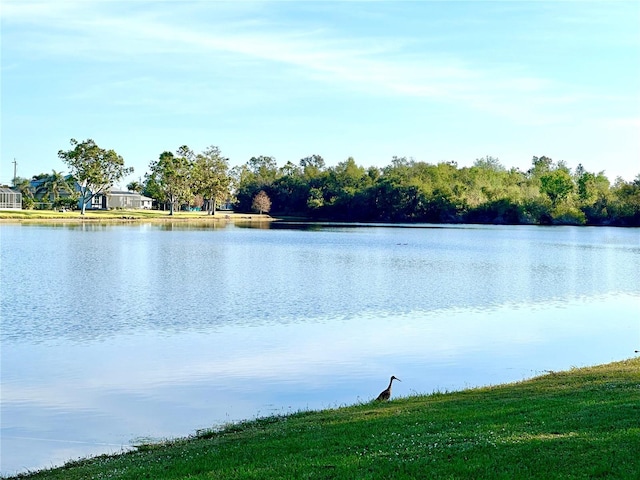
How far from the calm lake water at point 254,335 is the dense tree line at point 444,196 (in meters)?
90.2

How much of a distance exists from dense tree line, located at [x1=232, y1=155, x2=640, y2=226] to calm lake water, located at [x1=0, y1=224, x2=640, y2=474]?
3552 inches

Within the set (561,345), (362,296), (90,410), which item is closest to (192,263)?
(362,296)

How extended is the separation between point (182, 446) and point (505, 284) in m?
30.8

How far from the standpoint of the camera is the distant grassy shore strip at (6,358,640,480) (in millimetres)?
8344

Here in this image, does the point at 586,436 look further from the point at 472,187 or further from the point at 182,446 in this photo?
the point at 472,187

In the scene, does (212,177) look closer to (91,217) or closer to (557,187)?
(91,217)

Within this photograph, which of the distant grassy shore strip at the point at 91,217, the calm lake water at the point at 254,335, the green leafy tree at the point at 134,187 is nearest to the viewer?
the calm lake water at the point at 254,335

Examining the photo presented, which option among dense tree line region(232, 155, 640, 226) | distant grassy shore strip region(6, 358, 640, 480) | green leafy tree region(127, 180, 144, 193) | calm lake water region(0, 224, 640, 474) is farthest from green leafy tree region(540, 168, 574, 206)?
distant grassy shore strip region(6, 358, 640, 480)

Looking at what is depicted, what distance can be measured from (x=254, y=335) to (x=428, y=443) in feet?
47.5

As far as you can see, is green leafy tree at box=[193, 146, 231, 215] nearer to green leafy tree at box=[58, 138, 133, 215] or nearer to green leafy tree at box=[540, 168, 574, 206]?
green leafy tree at box=[58, 138, 133, 215]

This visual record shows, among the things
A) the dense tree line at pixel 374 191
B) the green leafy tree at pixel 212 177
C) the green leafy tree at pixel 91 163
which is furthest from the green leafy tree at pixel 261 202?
the green leafy tree at pixel 91 163

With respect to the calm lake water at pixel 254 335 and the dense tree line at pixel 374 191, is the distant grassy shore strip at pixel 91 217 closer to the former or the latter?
the dense tree line at pixel 374 191

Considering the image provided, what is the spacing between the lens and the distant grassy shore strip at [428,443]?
27.4 feet

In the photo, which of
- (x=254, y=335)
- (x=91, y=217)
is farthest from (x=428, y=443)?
(x=91, y=217)
